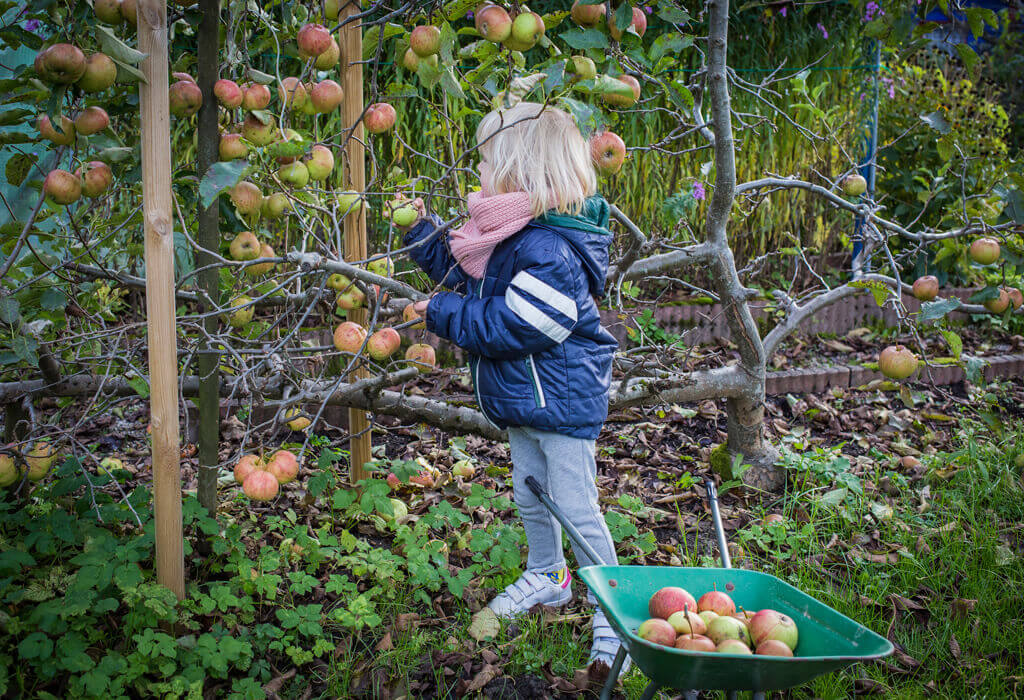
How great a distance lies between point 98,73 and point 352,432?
4.57 ft

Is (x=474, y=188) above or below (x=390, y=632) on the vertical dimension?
above

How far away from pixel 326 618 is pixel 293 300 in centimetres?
96

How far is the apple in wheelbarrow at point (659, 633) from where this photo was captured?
4.75 ft

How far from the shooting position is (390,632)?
2.20 metres

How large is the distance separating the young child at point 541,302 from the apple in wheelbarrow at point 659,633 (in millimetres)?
670

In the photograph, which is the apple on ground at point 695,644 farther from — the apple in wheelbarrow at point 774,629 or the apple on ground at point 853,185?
the apple on ground at point 853,185

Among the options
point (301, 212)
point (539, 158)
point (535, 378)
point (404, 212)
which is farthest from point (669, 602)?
point (301, 212)

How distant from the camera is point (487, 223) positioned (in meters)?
2.07

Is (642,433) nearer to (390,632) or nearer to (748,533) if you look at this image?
(748,533)

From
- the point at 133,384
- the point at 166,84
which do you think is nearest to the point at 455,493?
the point at 133,384

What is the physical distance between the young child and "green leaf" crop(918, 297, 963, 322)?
106 centimetres

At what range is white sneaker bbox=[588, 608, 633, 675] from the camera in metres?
2.07

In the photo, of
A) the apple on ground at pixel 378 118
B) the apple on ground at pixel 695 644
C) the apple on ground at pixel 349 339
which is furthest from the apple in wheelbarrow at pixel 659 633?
the apple on ground at pixel 378 118

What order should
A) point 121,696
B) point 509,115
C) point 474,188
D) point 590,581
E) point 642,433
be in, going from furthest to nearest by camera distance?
point 642,433
point 474,188
point 509,115
point 121,696
point 590,581
